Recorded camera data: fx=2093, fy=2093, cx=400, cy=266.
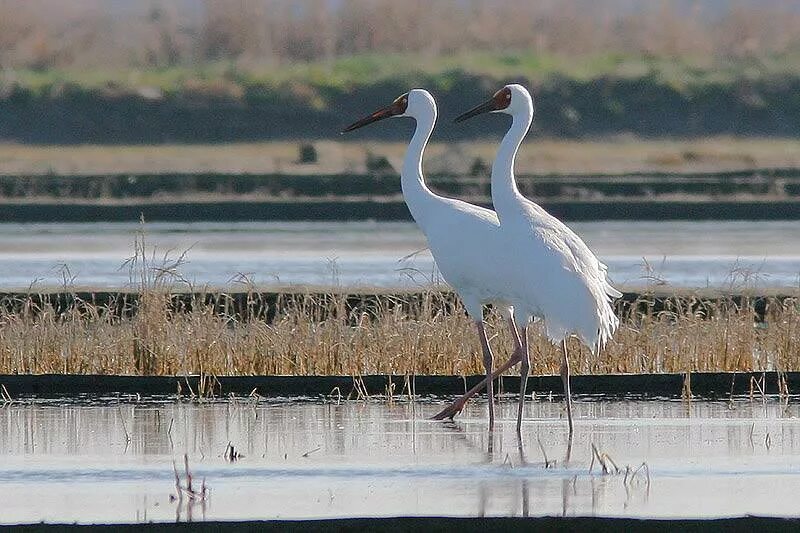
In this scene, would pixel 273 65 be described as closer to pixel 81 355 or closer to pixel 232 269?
pixel 232 269

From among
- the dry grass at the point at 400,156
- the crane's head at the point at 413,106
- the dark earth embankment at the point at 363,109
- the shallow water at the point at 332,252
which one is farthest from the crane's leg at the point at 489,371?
the dark earth embankment at the point at 363,109

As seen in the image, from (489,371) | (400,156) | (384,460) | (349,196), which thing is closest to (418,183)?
(489,371)

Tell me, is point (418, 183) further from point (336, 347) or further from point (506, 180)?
point (336, 347)

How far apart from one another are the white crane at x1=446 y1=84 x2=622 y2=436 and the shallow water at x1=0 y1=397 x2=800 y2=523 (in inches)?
18.6

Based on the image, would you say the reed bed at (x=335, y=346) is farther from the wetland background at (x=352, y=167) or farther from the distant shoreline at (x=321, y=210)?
the distant shoreline at (x=321, y=210)

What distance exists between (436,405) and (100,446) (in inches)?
91.2

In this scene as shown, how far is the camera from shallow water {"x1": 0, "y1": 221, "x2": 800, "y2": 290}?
2009cm

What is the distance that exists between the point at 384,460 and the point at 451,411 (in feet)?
5.56

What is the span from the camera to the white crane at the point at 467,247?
11.2 m

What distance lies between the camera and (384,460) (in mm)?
9320

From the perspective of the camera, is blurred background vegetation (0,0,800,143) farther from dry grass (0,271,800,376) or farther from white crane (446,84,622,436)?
white crane (446,84,622,436)

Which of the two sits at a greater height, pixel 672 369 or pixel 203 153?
pixel 203 153

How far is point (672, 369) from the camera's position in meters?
12.9

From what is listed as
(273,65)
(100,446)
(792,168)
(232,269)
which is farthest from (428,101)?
(273,65)
